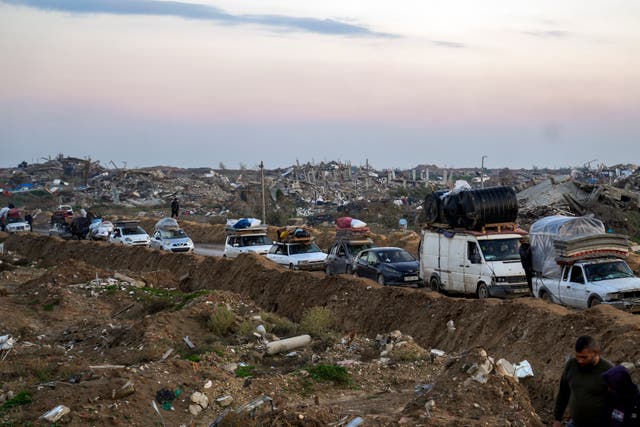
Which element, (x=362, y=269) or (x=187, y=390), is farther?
(x=362, y=269)

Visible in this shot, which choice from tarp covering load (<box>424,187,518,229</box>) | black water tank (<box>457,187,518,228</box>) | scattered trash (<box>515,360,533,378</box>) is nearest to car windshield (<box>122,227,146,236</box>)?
tarp covering load (<box>424,187,518,229</box>)

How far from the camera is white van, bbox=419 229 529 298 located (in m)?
20.1

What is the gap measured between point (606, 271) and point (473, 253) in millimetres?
3999

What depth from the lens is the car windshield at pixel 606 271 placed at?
1750 cm

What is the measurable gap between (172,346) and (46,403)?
16.6 feet

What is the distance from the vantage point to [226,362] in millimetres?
14820

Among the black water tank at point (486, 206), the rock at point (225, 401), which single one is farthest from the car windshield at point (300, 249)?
the rock at point (225, 401)

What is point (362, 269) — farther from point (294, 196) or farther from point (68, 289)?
point (294, 196)

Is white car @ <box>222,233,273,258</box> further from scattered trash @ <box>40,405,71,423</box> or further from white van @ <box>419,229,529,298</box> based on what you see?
scattered trash @ <box>40,405,71,423</box>

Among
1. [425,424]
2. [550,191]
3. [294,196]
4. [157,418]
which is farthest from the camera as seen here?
[294,196]

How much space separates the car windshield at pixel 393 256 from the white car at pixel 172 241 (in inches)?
643

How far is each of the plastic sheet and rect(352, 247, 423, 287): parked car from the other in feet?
15.4

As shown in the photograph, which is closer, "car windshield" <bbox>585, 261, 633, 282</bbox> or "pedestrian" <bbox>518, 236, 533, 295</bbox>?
"car windshield" <bbox>585, 261, 633, 282</bbox>

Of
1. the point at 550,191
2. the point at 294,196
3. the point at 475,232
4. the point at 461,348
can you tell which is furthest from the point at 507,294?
the point at 294,196
